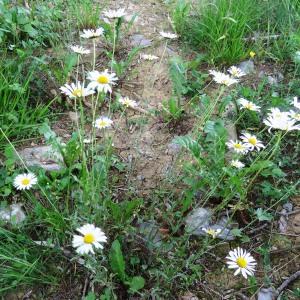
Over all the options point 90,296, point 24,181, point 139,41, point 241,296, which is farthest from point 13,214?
point 139,41

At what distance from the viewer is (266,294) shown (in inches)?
69.1

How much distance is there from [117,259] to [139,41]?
6.86 feet

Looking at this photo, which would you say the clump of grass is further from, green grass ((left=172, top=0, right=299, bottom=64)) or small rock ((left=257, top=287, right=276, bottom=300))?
small rock ((left=257, top=287, right=276, bottom=300))

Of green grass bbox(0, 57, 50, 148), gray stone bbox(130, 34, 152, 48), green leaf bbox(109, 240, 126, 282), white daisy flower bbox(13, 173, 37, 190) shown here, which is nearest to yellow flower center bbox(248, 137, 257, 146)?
green leaf bbox(109, 240, 126, 282)

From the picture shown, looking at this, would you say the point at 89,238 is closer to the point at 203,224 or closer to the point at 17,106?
the point at 203,224

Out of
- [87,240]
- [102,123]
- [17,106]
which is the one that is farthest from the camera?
[17,106]

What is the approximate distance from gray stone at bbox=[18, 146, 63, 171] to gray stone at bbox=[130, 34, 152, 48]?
131 cm

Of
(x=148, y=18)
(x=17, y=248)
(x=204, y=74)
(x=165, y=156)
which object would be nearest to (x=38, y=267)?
(x=17, y=248)

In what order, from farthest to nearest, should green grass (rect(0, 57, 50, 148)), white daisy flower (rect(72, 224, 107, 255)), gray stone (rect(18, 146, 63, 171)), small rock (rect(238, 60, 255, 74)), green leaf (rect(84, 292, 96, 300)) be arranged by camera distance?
small rock (rect(238, 60, 255, 74))
green grass (rect(0, 57, 50, 148))
gray stone (rect(18, 146, 63, 171))
green leaf (rect(84, 292, 96, 300))
white daisy flower (rect(72, 224, 107, 255))

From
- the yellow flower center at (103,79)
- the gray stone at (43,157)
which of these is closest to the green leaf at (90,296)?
the gray stone at (43,157)

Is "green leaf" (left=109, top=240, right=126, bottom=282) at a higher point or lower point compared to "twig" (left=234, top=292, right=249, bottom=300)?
higher

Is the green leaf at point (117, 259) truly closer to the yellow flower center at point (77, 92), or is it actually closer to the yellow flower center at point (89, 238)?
the yellow flower center at point (89, 238)

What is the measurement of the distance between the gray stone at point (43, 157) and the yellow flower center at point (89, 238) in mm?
752

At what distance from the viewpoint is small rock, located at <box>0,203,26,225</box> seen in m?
1.85
